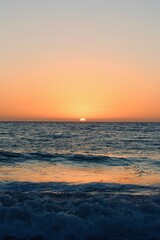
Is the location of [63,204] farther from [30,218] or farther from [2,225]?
[2,225]

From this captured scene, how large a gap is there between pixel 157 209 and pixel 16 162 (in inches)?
562

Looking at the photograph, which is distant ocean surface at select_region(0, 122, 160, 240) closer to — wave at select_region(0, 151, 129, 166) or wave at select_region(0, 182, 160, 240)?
wave at select_region(0, 182, 160, 240)

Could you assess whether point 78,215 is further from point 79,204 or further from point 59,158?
point 59,158

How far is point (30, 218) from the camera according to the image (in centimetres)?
990

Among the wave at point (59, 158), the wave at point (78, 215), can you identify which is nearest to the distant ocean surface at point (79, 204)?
the wave at point (78, 215)

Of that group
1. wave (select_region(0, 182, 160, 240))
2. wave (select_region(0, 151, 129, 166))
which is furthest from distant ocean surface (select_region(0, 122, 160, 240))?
wave (select_region(0, 151, 129, 166))

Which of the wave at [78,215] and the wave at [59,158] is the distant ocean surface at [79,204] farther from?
the wave at [59,158]

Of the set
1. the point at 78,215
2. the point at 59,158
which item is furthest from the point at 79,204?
the point at 59,158

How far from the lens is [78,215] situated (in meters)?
10.3

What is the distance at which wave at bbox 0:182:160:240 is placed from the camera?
9.12m

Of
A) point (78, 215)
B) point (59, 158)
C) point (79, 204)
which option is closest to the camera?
point (78, 215)

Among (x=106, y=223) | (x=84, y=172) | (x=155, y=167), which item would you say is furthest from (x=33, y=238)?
(x=155, y=167)

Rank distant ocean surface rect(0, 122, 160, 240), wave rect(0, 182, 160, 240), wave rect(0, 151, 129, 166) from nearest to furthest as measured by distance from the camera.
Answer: wave rect(0, 182, 160, 240), distant ocean surface rect(0, 122, 160, 240), wave rect(0, 151, 129, 166)

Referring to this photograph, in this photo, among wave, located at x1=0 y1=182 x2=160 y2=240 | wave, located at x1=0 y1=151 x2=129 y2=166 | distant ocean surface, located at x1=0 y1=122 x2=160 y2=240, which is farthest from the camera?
wave, located at x1=0 y1=151 x2=129 y2=166
